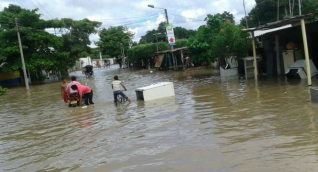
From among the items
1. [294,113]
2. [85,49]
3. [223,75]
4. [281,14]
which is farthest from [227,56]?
[85,49]

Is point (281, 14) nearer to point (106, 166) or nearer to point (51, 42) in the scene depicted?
point (51, 42)

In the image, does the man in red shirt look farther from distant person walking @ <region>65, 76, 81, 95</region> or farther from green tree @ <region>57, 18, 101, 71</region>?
green tree @ <region>57, 18, 101, 71</region>

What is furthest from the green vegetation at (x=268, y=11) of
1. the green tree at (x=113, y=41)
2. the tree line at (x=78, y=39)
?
the green tree at (x=113, y=41)

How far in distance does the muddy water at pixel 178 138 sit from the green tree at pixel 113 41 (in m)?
62.6

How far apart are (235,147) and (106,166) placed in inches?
86.0

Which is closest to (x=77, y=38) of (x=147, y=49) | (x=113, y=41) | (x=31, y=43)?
(x=147, y=49)

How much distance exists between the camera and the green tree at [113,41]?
73688 mm

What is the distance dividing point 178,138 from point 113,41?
224 ft

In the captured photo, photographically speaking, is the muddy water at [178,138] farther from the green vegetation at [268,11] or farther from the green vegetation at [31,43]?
the green vegetation at [268,11]

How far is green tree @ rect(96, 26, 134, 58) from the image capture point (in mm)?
73688

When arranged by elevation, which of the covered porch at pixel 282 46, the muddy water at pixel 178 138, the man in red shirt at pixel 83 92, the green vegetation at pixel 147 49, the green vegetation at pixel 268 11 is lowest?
the muddy water at pixel 178 138

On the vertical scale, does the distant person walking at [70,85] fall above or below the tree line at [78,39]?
below

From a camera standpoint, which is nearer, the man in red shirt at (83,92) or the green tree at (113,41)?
the man in red shirt at (83,92)

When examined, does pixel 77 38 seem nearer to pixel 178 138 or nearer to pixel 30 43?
pixel 30 43
